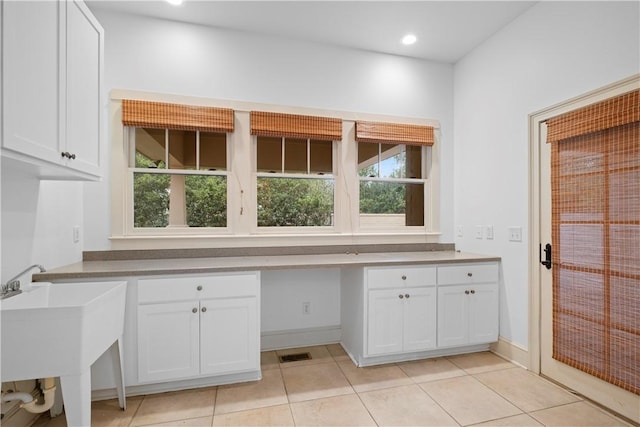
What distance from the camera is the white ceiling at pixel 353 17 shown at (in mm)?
2518

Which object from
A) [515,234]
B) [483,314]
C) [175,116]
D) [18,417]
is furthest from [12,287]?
[515,234]

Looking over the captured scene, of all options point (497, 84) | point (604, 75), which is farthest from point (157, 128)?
point (604, 75)

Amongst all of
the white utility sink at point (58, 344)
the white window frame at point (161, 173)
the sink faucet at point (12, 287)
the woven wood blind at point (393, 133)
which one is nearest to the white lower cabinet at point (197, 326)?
the white utility sink at point (58, 344)

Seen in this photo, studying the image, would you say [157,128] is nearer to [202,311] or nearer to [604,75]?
[202,311]

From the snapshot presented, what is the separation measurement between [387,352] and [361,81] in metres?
2.53

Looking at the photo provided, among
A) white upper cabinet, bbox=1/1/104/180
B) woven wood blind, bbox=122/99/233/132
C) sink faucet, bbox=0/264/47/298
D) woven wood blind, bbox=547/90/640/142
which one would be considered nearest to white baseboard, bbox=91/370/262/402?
sink faucet, bbox=0/264/47/298

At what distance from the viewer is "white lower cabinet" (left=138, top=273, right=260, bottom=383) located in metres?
2.09

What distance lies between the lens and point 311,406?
2.05 m

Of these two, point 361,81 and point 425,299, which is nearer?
point 425,299

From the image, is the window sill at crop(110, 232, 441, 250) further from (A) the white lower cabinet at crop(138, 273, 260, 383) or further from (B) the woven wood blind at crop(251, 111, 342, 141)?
(B) the woven wood blind at crop(251, 111, 342, 141)

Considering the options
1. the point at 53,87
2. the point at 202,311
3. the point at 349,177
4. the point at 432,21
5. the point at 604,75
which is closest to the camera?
the point at 53,87

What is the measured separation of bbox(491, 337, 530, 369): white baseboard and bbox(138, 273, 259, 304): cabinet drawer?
2.19 metres

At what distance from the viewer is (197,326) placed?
2158 millimetres

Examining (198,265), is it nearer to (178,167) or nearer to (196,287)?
(196,287)
